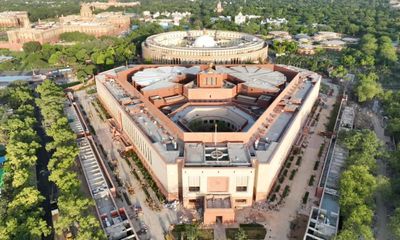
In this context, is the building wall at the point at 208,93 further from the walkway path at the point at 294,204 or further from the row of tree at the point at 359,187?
the row of tree at the point at 359,187

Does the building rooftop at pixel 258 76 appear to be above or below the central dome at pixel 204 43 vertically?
below

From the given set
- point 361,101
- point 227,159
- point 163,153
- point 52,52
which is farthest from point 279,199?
point 52,52

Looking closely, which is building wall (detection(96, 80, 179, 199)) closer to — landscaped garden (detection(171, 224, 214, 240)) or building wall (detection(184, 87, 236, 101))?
landscaped garden (detection(171, 224, 214, 240))

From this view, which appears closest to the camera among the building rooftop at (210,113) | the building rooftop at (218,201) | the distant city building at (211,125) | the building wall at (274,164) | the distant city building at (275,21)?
the building rooftop at (218,201)

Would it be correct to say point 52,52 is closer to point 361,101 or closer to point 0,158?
point 0,158

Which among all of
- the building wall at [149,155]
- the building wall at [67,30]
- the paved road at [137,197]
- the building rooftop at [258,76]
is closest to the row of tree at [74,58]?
the building wall at [67,30]

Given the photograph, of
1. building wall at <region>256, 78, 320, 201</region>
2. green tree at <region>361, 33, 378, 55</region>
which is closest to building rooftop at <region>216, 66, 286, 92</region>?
building wall at <region>256, 78, 320, 201</region>
